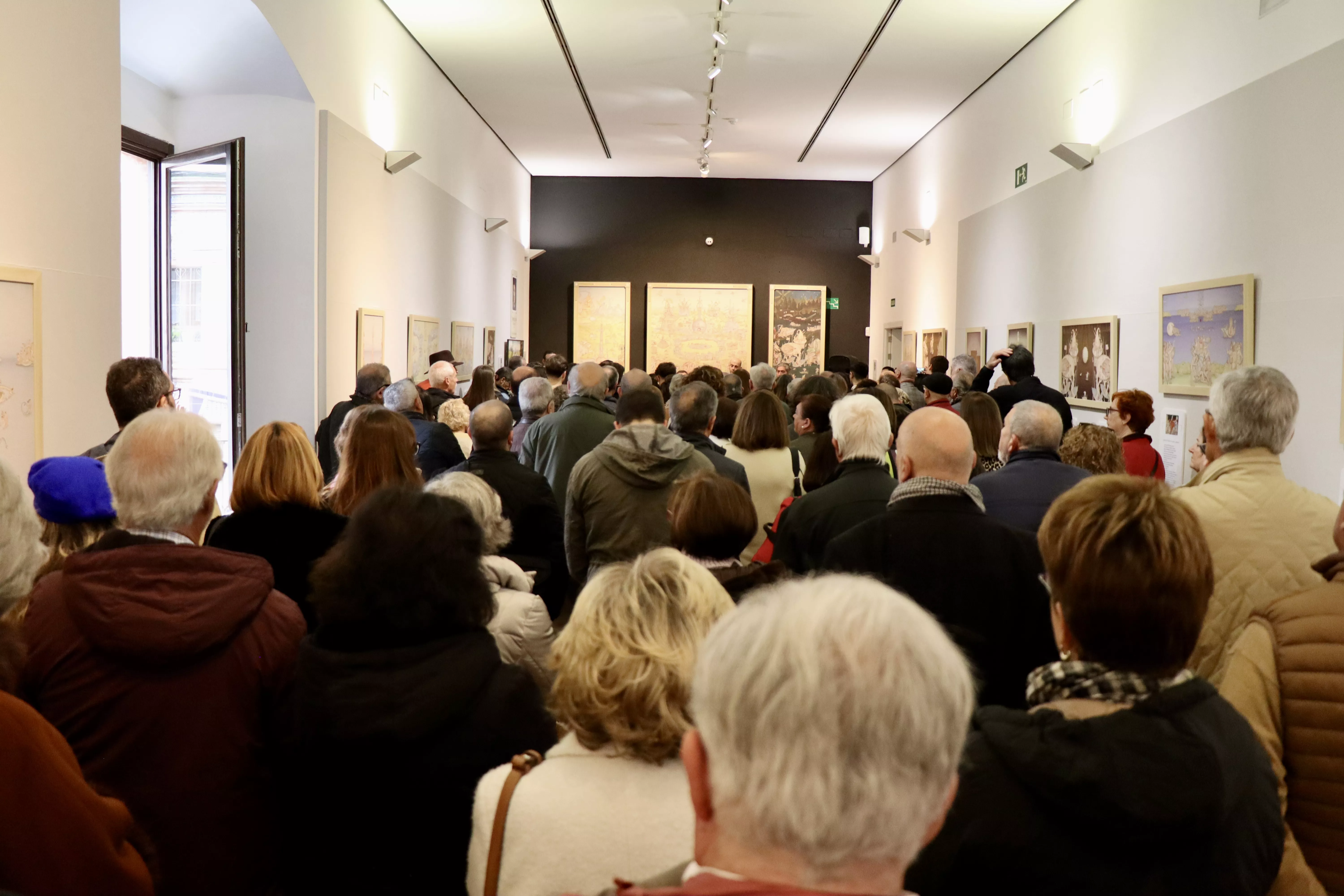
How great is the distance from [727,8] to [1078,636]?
34.0 ft

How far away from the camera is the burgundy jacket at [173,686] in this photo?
2303 millimetres

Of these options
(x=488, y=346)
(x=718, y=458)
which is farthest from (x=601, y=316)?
(x=718, y=458)

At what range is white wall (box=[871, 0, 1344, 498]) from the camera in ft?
20.9

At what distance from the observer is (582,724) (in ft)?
6.31

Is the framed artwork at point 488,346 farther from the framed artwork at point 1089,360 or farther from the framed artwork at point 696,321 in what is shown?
the framed artwork at point 1089,360

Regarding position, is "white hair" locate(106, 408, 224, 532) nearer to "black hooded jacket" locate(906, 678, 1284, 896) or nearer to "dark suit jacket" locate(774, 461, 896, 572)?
"black hooded jacket" locate(906, 678, 1284, 896)

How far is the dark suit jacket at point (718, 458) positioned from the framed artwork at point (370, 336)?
186 inches

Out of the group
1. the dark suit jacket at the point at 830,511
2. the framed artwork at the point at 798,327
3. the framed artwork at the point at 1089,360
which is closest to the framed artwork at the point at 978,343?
the framed artwork at the point at 1089,360

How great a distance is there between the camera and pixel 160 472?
262cm

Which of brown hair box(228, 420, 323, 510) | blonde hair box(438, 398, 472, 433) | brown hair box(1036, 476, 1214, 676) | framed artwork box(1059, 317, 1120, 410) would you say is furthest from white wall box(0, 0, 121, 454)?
framed artwork box(1059, 317, 1120, 410)

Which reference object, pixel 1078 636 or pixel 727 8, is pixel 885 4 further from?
pixel 1078 636

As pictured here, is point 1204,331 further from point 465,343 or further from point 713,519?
point 465,343

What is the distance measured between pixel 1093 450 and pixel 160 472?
3.98 meters

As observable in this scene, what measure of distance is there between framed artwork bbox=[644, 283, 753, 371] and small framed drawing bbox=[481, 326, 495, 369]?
212 inches
